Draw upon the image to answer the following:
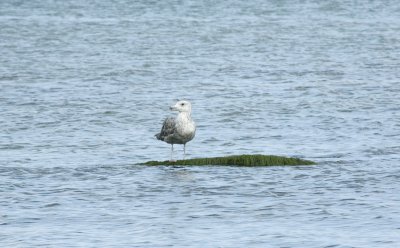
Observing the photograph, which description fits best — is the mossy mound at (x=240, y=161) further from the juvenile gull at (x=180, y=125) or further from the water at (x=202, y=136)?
the juvenile gull at (x=180, y=125)

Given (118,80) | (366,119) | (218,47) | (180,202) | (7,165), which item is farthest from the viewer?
(218,47)

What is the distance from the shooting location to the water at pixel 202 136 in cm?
1761

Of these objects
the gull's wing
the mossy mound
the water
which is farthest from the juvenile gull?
the water

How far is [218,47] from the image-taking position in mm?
63125

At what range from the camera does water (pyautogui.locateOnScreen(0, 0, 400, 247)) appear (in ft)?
57.8

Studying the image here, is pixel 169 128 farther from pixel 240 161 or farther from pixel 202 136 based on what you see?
pixel 202 136

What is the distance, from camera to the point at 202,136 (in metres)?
29.5

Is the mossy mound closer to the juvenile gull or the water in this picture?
the water

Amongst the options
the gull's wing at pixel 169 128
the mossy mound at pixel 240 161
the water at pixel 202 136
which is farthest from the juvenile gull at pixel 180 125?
the water at pixel 202 136

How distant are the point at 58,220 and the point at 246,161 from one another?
5111mm

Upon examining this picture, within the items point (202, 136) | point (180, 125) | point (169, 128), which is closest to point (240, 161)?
point (180, 125)

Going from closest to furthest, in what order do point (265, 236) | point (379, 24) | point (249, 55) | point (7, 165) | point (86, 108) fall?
point (265, 236) < point (7, 165) < point (86, 108) < point (249, 55) < point (379, 24)

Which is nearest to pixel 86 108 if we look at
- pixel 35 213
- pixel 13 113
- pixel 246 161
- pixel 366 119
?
pixel 13 113

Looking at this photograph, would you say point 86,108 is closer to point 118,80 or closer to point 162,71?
point 118,80
